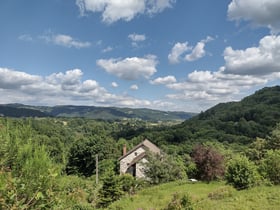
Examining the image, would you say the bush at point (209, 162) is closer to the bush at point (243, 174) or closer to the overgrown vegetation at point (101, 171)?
the overgrown vegetation at point (101, 171)

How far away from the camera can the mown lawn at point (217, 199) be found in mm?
15203

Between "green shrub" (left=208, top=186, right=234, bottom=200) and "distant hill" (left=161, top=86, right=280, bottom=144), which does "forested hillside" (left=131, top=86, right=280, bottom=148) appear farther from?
"green shrub" (left=208, top=186, right=234, bottom=200)

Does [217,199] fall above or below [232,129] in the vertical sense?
above

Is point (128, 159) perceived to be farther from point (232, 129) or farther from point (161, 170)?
point (232, 129)

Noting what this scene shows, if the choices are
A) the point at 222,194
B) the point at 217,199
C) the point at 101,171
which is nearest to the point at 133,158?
the point at 101,171

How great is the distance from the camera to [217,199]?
1795 centimetres

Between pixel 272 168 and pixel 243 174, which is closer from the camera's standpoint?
pixel 243 174

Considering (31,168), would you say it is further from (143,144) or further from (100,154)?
(100,154)

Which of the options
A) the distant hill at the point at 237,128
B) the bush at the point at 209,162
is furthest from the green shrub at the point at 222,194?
the distant hill at the point at 237,128

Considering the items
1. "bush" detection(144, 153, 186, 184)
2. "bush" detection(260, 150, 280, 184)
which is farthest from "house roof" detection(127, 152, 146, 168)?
"bush" detection(260, 150, 280, 184)

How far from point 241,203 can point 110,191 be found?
14.6m

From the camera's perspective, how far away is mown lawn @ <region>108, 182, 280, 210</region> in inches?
599

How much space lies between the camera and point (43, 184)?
3.57 metres

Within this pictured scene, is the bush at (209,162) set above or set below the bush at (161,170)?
above
